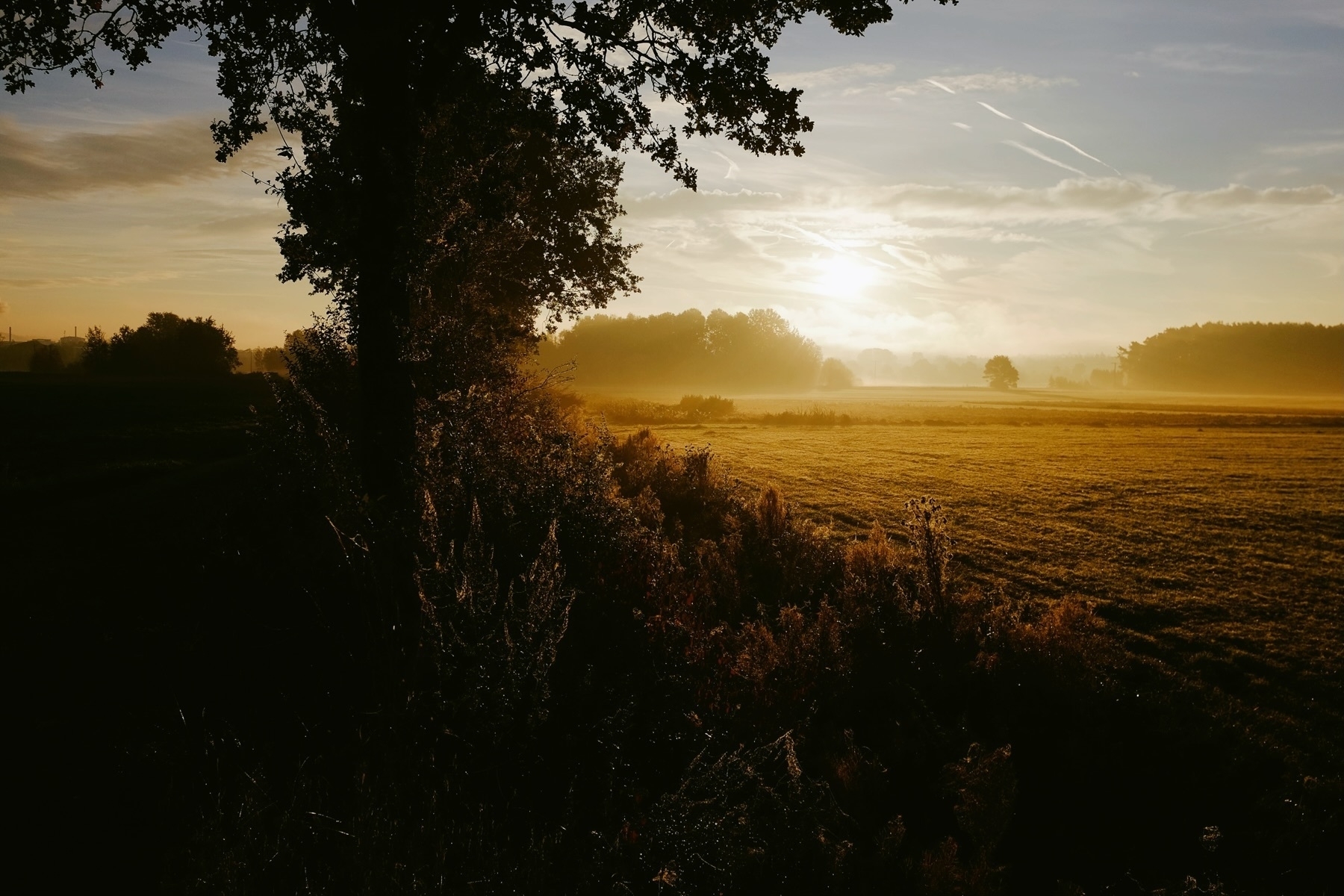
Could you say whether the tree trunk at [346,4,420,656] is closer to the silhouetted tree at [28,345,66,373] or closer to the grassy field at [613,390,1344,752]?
the grassy field at [613,390,1344,752]

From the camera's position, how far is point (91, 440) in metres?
16.7

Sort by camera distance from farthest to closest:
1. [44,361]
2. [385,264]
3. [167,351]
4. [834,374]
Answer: [834,374] → [44,361] → [167,351] → [385,264]

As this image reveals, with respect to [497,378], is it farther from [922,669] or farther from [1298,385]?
[1298,385]

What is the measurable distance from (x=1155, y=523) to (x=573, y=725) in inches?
655

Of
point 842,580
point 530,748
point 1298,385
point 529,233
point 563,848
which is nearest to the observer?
point 563,848

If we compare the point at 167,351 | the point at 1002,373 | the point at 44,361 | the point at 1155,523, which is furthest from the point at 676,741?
the point at 1002,373

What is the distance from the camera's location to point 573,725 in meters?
4.59

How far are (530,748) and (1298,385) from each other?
188 m

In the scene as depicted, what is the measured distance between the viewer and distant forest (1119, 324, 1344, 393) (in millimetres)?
135875

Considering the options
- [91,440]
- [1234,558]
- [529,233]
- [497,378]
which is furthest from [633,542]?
[91,440]

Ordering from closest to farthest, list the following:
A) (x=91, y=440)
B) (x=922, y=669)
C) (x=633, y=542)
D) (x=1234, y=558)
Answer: (x=922, y=669), (x=633, y=542), (x=1234, y=558), (x=91, y=440)

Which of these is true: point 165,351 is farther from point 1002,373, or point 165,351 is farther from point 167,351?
point 1002,373

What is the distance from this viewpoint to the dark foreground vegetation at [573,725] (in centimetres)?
325

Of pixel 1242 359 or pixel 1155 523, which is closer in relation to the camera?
pixel 1155 523
